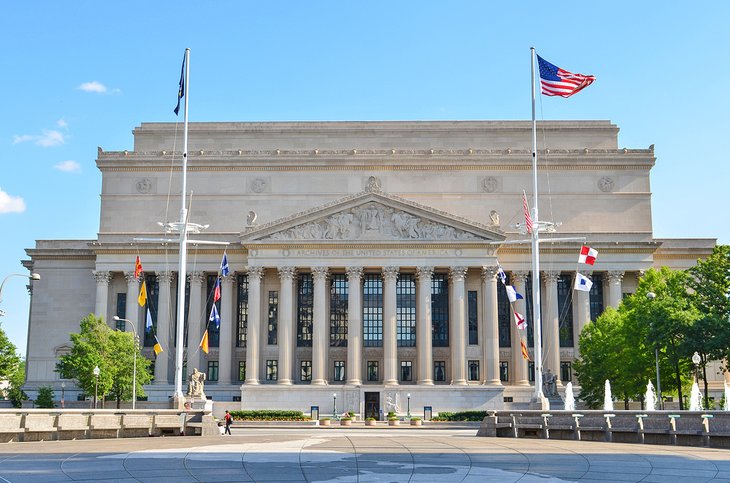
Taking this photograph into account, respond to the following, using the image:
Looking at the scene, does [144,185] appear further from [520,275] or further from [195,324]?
[520,275]

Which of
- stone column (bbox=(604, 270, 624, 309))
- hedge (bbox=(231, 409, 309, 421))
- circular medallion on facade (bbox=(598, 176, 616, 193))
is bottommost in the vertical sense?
hedge (bbox=(231, 409, 309, 421))

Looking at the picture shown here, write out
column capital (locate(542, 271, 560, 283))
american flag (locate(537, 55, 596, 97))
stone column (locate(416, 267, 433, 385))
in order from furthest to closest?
1. column capital (locate(542, 271, 560, 283))
2. stone column (locate(416, 267, 433, 385))
3. american flag (locate(537, 55, 596, 97))

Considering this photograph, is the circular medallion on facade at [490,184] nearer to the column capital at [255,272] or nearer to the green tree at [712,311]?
the column capital at [255,272]

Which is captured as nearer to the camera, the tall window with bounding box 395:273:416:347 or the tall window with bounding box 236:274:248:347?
the tall window with bounding box 395:273:416:347

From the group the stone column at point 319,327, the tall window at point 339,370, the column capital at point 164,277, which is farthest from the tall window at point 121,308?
the tall window at point 339,370

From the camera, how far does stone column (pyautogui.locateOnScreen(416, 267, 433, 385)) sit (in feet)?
262

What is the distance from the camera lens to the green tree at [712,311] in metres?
55.6

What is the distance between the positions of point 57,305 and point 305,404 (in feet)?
102

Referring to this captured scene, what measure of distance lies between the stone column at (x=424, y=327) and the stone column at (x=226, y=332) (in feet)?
60.3

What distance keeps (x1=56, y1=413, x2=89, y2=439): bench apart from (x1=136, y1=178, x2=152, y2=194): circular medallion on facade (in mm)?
58490

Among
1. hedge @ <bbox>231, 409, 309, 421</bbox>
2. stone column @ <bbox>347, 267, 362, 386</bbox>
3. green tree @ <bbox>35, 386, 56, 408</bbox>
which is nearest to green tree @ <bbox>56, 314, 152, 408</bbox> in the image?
green tree @ <bbox>35, 386, 56, 408</bbox>

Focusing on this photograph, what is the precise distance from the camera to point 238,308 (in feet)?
285

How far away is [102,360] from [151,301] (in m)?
14.8

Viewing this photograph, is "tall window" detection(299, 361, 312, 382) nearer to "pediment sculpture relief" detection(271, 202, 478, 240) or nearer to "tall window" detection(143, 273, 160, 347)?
"pediment sculpture relief" detection(271, 202, 478, 240)
